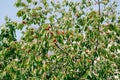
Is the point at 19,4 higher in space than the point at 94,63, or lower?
higher

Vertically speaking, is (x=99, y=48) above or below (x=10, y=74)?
above

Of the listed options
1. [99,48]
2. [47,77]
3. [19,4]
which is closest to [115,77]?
[99,48]

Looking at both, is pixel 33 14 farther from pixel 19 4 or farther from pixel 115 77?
pixel 115 77

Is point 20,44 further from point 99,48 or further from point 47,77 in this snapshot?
point 99,48

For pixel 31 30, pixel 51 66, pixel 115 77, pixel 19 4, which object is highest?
pixel 19 4

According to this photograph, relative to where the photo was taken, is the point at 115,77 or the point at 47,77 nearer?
the point at 47,77

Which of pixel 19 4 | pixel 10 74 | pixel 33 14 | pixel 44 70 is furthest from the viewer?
pixel 19 4

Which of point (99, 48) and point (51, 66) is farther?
point (51, 66)

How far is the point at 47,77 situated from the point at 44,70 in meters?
0.74

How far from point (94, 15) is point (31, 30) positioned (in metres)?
2.10

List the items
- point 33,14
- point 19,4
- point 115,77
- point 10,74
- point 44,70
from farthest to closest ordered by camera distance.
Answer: point 19,4 → point 33,14 → point 115,77 → point 10,74 → point 44,70

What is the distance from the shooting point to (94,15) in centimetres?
916

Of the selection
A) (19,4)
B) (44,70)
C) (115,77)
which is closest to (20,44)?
(44,70)

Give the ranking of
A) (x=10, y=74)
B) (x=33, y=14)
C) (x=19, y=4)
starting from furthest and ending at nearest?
1. (x=19, y=4)
2. (x=33, y=14)
3. (x=10, y=74)
